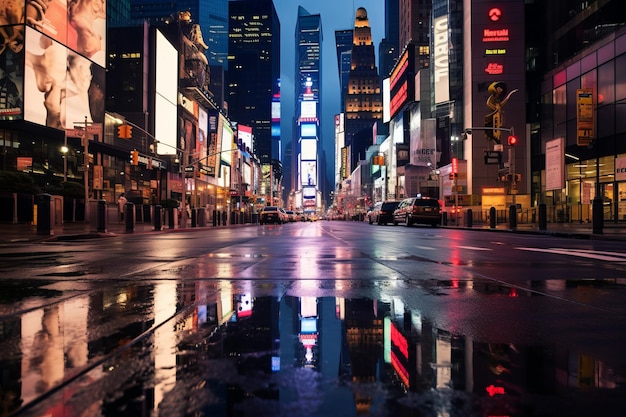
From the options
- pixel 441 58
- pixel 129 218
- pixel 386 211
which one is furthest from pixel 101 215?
pixel 441 58

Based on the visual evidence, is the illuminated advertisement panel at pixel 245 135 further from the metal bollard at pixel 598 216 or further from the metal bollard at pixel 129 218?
the metal bollard at pixel 598 216

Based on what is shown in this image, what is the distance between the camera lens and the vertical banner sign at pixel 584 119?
1162 inches

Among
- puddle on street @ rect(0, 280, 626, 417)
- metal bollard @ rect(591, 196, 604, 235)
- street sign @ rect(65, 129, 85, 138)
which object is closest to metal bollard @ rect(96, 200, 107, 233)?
puddle on street @ rect(0, 280, 626, 417)

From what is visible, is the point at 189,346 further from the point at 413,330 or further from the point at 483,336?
the point at 483,336

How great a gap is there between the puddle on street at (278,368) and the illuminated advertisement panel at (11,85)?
1977 inches

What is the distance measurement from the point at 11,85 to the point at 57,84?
5255mm

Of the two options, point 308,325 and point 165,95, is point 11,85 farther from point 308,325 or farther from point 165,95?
point 308,325

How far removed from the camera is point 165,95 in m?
79.2

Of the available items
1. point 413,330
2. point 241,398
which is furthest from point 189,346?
point 413,330

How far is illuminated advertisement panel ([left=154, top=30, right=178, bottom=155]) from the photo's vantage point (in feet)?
251

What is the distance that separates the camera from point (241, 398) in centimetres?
254

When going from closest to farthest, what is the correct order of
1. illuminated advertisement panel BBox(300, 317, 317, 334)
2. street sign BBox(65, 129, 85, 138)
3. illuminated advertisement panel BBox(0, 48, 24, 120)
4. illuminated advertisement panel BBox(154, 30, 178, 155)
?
illuminated advertisement panel BBox(300, 317, 317, 334) → illuminated advertisement panel BBox(0, 48, 24, 120) → street sign BBox(65, 129, 85, 138) → illuminated advertisement panel BBox(154, 30, 178, 155)

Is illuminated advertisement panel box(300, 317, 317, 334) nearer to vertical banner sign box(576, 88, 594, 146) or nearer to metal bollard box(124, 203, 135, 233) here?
metal bollard box(124, 203, 135, 233)

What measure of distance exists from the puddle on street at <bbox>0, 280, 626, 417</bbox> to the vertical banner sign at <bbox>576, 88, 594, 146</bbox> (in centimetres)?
2978
